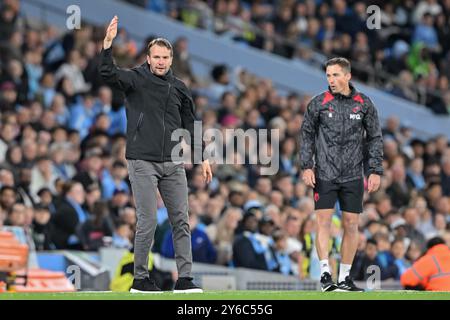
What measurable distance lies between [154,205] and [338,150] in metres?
1.74

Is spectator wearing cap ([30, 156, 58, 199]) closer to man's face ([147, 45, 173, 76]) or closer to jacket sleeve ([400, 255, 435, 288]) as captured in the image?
jacket sleeve ([400, 255, 435, 288])

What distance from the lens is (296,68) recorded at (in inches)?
1014

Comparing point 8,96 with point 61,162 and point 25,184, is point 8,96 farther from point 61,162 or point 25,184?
point 25,184

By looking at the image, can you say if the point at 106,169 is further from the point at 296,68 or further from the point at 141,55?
the point at 296,68

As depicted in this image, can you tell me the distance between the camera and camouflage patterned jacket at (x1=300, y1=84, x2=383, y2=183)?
11.9 m

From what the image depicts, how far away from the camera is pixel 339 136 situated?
1191 centimetres

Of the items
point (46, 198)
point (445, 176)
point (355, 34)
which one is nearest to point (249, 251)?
point (46, 198)

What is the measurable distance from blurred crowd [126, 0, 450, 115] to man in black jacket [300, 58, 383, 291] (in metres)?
13.2

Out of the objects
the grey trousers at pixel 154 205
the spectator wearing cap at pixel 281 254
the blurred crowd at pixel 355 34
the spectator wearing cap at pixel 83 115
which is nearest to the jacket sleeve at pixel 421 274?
the grey trousers at pixel 154 205

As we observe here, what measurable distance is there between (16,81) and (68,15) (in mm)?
3236

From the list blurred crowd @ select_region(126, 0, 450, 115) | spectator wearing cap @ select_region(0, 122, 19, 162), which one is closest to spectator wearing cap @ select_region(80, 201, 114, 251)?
spectator wearing cap @ select_region(0, 122, 19, 162)

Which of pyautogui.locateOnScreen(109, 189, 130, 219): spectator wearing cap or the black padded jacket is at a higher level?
the black padded jacket
